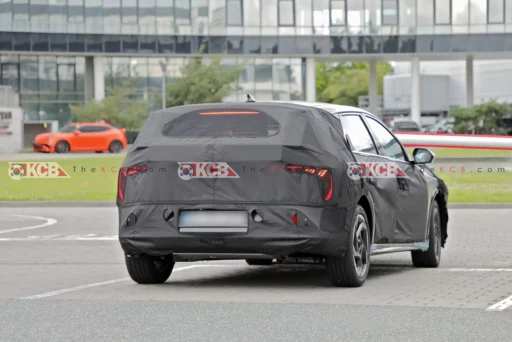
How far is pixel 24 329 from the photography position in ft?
26.2

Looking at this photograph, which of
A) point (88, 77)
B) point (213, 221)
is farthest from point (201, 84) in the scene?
point (213, 221)

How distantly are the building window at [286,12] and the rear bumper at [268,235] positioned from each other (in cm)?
7604

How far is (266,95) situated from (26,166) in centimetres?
4230

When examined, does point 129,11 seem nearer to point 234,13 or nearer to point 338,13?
point 234,13

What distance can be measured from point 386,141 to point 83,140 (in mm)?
54973

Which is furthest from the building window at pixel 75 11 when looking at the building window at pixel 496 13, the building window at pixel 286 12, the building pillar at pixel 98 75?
the building window at pixel 496 13

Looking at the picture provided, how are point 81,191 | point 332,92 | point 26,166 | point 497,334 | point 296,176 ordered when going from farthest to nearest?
1. point 332,92
2. point 26,166
3. point 81,191
4. point 296,176
5. point 497,334

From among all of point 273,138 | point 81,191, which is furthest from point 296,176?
→ point 81,191

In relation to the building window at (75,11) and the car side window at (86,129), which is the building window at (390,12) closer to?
the building window at (75,11)

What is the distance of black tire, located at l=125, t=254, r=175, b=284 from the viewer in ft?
35.9

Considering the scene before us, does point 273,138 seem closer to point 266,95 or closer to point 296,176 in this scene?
point 296,176

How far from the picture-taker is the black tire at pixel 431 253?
12.8 meters

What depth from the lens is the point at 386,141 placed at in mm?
12281

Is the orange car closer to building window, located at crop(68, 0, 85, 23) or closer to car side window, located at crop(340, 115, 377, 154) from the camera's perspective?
building window, located at crop(68, 0, 85, 23)
